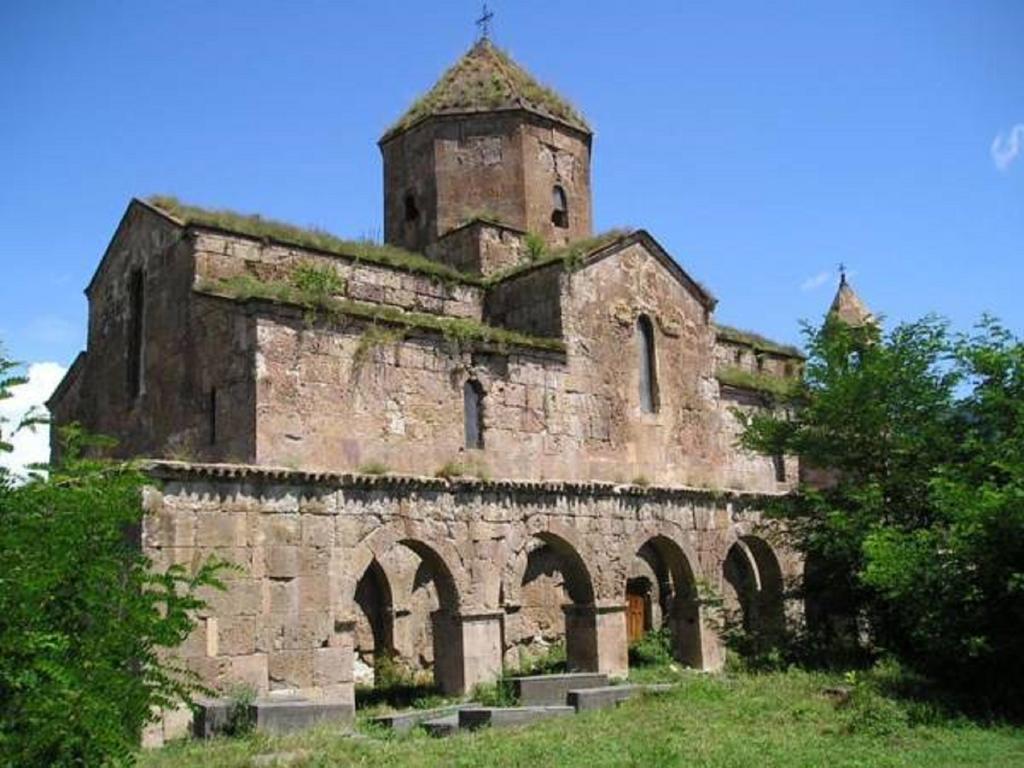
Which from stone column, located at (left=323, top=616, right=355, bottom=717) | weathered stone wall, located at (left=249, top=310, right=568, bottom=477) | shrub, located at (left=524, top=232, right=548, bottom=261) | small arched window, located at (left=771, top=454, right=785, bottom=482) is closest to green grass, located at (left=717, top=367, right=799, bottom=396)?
small arched window, located at (left=771, top=454, right=785, bottom=482)

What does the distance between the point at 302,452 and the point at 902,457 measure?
797cm

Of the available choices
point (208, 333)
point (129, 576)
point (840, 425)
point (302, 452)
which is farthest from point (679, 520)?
point (129, 576)

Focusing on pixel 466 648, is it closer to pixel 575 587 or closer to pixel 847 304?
pixel 575 587

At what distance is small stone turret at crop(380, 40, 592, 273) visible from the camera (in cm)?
1831

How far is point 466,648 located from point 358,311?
426cm

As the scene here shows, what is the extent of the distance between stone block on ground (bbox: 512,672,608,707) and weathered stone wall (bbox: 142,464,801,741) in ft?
3.07

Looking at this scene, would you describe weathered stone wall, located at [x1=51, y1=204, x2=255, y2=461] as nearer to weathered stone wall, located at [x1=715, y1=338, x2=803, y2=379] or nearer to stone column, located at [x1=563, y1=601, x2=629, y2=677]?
stone column, located at [x1=563, y1=601, x2=629, y2=677]

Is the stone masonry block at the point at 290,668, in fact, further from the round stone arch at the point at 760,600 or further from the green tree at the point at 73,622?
the round stone arch at the point at 760,600

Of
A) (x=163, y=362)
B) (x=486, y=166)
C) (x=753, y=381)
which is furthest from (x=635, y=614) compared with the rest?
(x=163, y=362)

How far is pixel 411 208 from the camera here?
18.9 meters

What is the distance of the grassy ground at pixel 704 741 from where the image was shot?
8.60m

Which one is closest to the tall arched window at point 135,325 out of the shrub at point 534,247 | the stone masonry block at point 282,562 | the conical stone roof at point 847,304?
the stone masonry block at point 282,562

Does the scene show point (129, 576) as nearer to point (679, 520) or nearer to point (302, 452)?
point (302, 452)

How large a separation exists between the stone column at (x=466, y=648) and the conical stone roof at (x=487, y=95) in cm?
922
